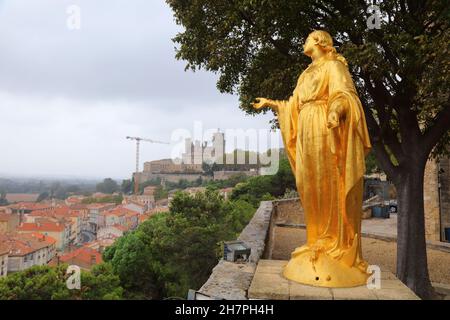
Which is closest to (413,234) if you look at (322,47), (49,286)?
(322,47)

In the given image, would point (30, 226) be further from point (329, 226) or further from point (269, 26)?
point (329, 226)

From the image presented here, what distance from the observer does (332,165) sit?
3908 millimetres

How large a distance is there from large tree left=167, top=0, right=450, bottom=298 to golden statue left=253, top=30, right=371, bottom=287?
7.08 ft

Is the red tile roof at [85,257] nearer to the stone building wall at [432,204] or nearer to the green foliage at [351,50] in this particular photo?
the green foliage at [351,50]

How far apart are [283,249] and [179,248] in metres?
4.61

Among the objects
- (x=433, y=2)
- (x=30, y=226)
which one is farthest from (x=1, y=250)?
(x=433, y=2)

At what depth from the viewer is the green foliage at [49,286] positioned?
1158 centimetres

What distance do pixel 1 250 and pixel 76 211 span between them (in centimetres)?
1137

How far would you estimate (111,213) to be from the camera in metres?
28.2

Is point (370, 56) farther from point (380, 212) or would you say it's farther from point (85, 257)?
point (85, 257)

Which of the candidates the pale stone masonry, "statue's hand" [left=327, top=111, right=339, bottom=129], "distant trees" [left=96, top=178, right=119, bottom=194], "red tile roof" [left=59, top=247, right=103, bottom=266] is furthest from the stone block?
"distant trees" [left=96, top=178, right=119, bottom=194]

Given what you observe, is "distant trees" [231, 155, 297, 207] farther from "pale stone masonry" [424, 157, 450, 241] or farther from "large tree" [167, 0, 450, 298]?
"large tree" [167, 0, 450, 298]

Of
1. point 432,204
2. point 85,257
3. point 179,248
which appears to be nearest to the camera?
point 179,248

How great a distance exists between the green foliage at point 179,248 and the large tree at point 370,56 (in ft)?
19.0
